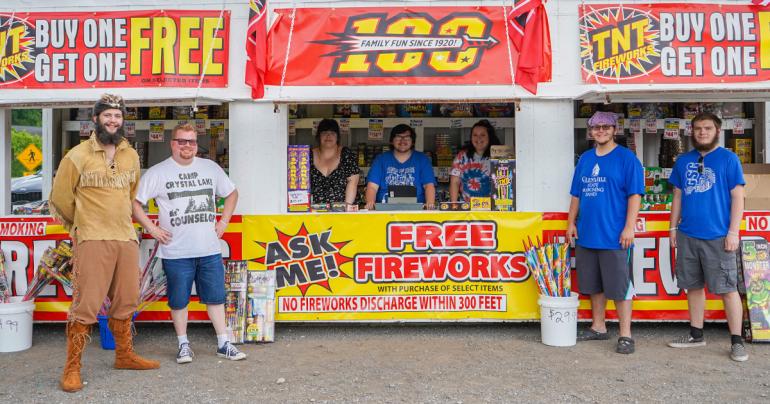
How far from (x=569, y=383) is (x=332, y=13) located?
375 cm

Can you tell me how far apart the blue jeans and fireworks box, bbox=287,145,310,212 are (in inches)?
38.5

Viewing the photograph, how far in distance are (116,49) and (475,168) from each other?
3.59 m

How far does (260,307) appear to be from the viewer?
5.74 meters

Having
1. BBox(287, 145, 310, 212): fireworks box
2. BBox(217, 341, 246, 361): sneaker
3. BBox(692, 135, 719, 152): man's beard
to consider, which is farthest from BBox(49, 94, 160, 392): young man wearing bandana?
BBox(692, 135, 719, 152): man's beard

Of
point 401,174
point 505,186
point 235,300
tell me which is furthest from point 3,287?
point 505,186

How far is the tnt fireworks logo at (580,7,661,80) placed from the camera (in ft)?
19.2

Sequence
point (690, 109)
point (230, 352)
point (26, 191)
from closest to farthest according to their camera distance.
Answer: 1. point (230, 352)
2. point (690, 109)
3. point (26, 191)

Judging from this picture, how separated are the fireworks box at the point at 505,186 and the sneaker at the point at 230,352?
2.59m

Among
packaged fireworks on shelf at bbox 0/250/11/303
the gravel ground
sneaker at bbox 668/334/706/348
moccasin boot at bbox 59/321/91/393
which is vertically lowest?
the gravel ground

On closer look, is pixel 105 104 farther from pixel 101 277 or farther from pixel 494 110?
pixel 494 110

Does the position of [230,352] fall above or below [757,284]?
below

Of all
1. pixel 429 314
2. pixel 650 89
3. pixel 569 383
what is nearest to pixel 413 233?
pixel 429 314

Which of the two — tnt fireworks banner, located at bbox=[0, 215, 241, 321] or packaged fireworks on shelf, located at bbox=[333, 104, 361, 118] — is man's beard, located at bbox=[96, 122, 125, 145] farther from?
packaged fireworks on shelf, located at bbox=[333, 104, 361, 118]

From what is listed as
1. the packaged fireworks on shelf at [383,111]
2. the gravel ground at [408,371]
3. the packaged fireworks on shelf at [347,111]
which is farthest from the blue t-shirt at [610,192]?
the packaged fireworks on shelf at [347,111]
